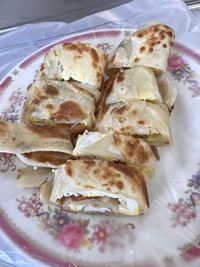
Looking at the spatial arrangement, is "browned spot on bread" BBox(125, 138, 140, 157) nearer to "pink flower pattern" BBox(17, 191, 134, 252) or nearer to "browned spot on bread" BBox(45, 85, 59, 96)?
"pink flower pattern" BBox(17, 191, 134, 252)

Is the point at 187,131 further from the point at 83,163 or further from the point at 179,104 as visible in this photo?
the point at 83,163

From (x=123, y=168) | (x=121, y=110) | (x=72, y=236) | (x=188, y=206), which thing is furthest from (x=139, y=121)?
(x=72, y=236)

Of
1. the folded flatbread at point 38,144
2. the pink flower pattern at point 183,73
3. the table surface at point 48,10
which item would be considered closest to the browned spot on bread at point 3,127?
the folded flatbread at point 38,144

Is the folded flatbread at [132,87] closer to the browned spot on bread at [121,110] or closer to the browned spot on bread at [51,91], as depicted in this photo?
the browned spot on bread at [121,110]

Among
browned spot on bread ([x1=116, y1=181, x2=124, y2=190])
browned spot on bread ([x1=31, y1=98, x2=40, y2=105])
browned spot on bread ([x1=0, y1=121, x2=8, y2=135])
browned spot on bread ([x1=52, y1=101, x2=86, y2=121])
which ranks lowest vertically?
browned spot on bread ([x1=116, y1=181, x2=124, y2=190])

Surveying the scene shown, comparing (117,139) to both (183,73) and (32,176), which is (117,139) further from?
(183,73)

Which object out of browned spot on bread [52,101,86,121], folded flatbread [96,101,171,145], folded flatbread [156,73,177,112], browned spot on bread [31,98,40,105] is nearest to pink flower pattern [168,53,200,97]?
folded flatbread [156,73,177,112]
